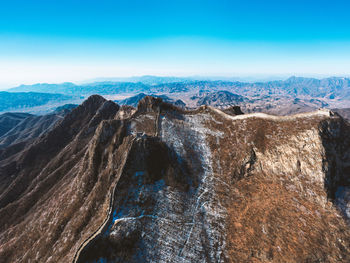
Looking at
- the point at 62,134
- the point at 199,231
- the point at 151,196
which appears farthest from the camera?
the point at 62,134

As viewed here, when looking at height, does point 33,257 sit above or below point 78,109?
below

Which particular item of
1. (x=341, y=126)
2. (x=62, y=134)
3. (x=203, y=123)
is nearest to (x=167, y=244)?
(x=203, y=123)

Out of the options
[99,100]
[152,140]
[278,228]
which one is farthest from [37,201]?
[99,100]

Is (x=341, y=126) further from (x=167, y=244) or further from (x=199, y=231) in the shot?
(x=167, y=244)

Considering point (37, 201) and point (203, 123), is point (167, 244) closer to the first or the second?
point (203, 123)

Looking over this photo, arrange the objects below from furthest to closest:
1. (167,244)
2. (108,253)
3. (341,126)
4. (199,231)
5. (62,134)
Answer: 1. (62,134)
2. (341,126)
3. (199,231)
4. (167,244)
5. (108,253)

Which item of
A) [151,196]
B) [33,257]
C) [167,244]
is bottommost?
[33,257]

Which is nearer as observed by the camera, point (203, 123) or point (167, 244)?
point (167, 244)
